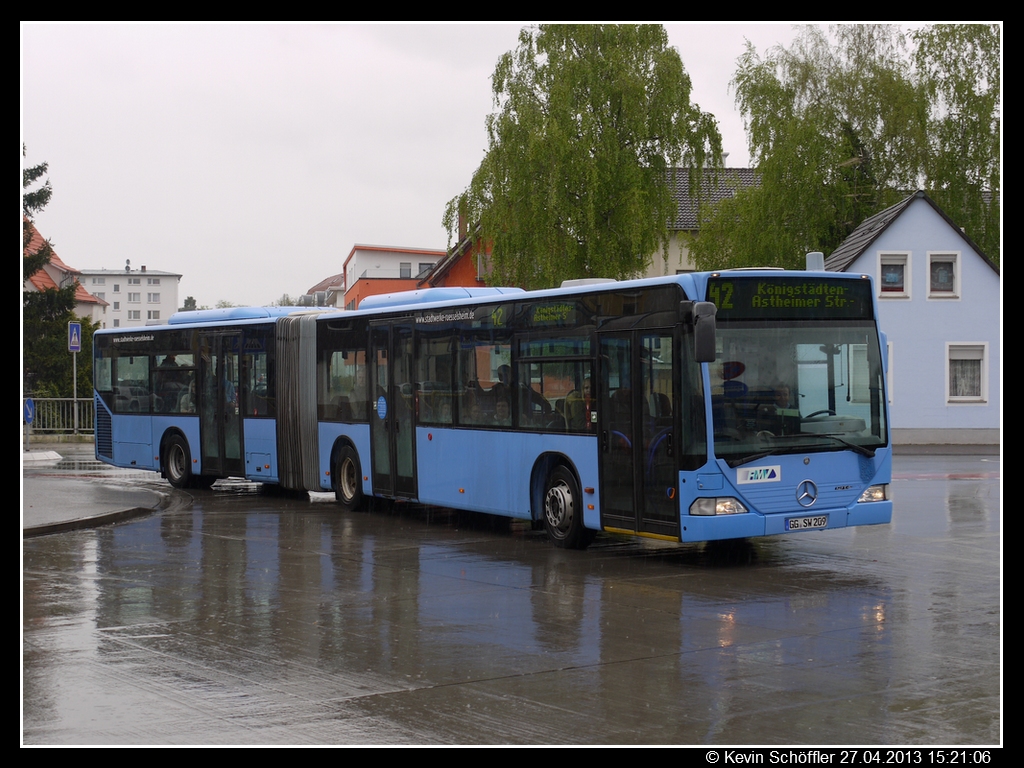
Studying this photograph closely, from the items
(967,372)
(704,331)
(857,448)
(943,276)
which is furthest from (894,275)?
(704,331)

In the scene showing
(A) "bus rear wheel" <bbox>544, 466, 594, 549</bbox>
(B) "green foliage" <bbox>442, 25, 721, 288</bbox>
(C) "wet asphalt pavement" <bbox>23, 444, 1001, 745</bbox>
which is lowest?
(C) "wet asphalt pavement" <bbox>23, 444, 1001, 745</bbox>

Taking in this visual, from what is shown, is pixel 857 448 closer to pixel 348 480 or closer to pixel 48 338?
pixel 348 480

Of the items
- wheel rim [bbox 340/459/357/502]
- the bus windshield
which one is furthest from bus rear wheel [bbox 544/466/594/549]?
wheel rim [bbox 340/459/357/502]

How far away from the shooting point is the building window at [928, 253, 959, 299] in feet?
138

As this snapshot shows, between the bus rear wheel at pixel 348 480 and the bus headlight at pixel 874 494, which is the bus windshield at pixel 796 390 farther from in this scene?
the bus rear wheel at pixel 348 480

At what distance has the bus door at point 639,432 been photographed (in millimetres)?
13031

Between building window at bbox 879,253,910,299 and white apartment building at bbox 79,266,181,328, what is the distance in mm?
158157

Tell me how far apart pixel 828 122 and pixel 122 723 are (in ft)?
141

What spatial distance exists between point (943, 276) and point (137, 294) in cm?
16462

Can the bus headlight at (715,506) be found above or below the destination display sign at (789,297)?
below

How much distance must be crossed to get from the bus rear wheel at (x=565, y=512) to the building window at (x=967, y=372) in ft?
99.0

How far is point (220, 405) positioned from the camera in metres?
22.6

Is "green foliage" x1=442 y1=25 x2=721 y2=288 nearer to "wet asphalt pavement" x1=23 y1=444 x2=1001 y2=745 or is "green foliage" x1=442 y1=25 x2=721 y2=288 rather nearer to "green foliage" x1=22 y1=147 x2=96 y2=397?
"green foliage" x1=22 y1=147 x2=96 y2=397
